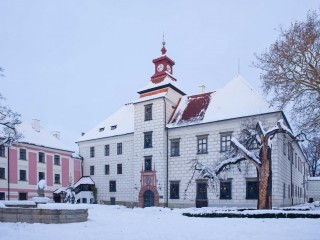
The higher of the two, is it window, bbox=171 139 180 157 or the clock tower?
the clock tower

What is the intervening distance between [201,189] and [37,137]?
24.4 m

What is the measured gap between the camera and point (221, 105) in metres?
31.6

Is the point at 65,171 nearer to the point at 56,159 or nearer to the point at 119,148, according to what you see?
the point at 56,159

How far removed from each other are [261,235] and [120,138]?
95.5ft

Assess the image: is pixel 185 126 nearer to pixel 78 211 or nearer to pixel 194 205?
pixel 194 205

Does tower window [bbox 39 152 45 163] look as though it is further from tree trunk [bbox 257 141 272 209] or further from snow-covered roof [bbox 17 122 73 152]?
tree trunk [bbox 257 141 272 209]

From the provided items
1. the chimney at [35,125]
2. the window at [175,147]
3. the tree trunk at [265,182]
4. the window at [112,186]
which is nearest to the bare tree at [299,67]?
the tree trunk at [265,182]

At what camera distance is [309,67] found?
67.4ft

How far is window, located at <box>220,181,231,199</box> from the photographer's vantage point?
2893cm

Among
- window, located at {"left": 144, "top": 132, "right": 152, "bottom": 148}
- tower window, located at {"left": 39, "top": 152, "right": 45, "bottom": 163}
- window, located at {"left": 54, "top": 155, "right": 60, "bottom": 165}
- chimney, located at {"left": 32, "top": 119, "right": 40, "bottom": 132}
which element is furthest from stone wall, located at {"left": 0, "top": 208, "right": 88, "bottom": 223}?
chimney, located at {"left": 32, "top": 119, "right": 40, "bottom": 132}

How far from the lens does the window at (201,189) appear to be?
30.3 metres

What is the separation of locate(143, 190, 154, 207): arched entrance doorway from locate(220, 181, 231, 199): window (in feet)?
26.8

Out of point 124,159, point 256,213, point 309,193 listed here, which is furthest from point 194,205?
point 309,193

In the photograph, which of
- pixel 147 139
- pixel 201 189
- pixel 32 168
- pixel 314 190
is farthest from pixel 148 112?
pixel 314 190
